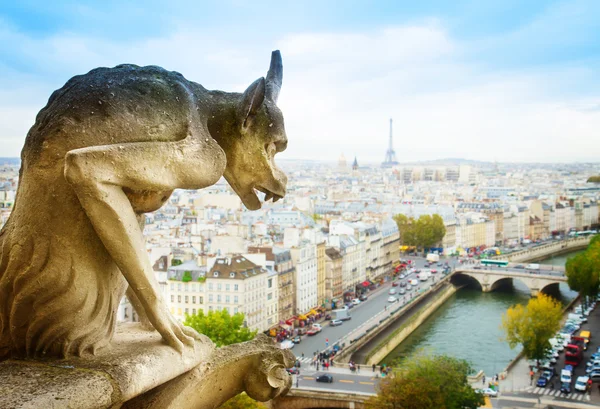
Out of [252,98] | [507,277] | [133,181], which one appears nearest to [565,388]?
[252,98]

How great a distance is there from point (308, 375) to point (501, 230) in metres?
47.2

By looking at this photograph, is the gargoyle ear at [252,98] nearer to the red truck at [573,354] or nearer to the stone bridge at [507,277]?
the red truck at [573,354]

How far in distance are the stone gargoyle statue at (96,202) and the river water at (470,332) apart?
2258cm

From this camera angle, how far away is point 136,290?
2568 millimetres

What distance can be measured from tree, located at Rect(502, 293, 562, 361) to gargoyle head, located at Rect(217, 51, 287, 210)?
22281 mm

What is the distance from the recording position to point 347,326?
2886 centimetres

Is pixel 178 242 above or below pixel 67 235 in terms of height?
below

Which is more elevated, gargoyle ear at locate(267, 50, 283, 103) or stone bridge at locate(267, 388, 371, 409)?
gargoyle ear at locate(267, 50, 283, 103)

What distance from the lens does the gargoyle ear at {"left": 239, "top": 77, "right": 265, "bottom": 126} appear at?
274cm

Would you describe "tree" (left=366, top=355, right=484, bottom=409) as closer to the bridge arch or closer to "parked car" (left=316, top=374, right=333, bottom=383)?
"parked car" (left=316, top=374, right=333, bottom=383)

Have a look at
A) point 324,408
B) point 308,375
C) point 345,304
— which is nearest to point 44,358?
point 324,408

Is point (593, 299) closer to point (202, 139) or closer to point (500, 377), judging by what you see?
point (500, 377)

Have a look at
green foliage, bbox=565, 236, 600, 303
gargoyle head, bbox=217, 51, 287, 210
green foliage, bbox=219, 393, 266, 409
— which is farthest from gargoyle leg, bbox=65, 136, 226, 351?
green foliage, bbox=565, 236, 600, 303

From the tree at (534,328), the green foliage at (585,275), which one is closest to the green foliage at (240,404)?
the tree at (534,328)
